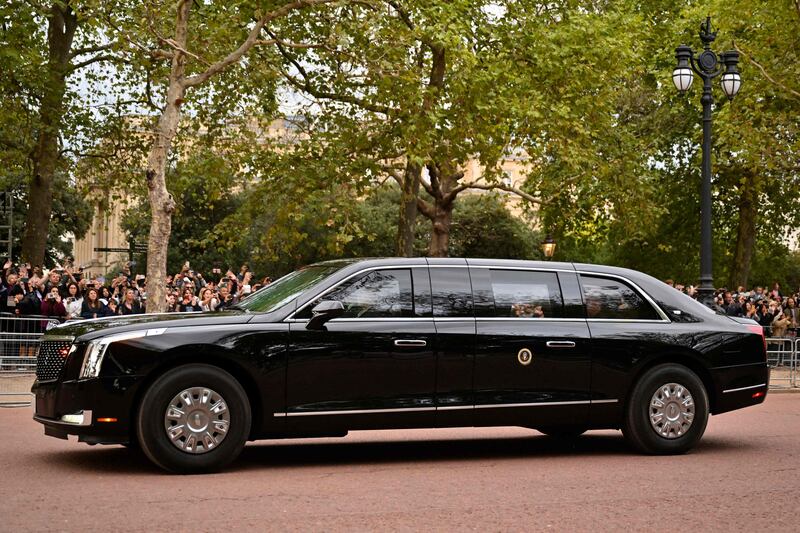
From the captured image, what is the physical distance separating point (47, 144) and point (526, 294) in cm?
2365

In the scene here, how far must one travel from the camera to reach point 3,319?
50.6 feet

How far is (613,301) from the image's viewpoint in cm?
1074

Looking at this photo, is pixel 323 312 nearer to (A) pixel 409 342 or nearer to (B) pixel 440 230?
(A) pixel 409 342

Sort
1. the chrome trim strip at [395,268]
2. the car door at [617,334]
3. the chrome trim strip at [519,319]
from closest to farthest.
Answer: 1. the chrome trim strip at [395,268]
2. the chrome trim strip at [519,319]
3. the car door at [617,334]

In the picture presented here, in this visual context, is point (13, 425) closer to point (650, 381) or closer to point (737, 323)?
point (650, 381)

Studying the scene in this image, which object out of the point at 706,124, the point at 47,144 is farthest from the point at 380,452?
the point at 47,144

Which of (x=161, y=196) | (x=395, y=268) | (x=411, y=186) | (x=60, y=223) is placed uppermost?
(x=60, y=223)

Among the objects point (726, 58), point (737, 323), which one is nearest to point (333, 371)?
point (737, 323)

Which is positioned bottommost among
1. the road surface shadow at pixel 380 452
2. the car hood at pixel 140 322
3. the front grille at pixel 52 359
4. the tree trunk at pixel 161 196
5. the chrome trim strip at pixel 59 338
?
the road surface shadow at pixel 380 452

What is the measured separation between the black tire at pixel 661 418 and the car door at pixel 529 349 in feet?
1.63

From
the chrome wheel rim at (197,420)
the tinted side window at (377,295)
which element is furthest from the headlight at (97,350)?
the tinted side window at (377,295)

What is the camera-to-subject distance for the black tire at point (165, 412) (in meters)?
8.79

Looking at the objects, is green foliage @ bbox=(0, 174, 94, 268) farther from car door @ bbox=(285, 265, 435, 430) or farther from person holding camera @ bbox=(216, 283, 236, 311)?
car door @ bbox=(285, 265, 435, 430)

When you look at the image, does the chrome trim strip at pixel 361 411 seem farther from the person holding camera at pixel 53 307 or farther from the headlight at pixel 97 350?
the person holding camera at pixel 53 307
